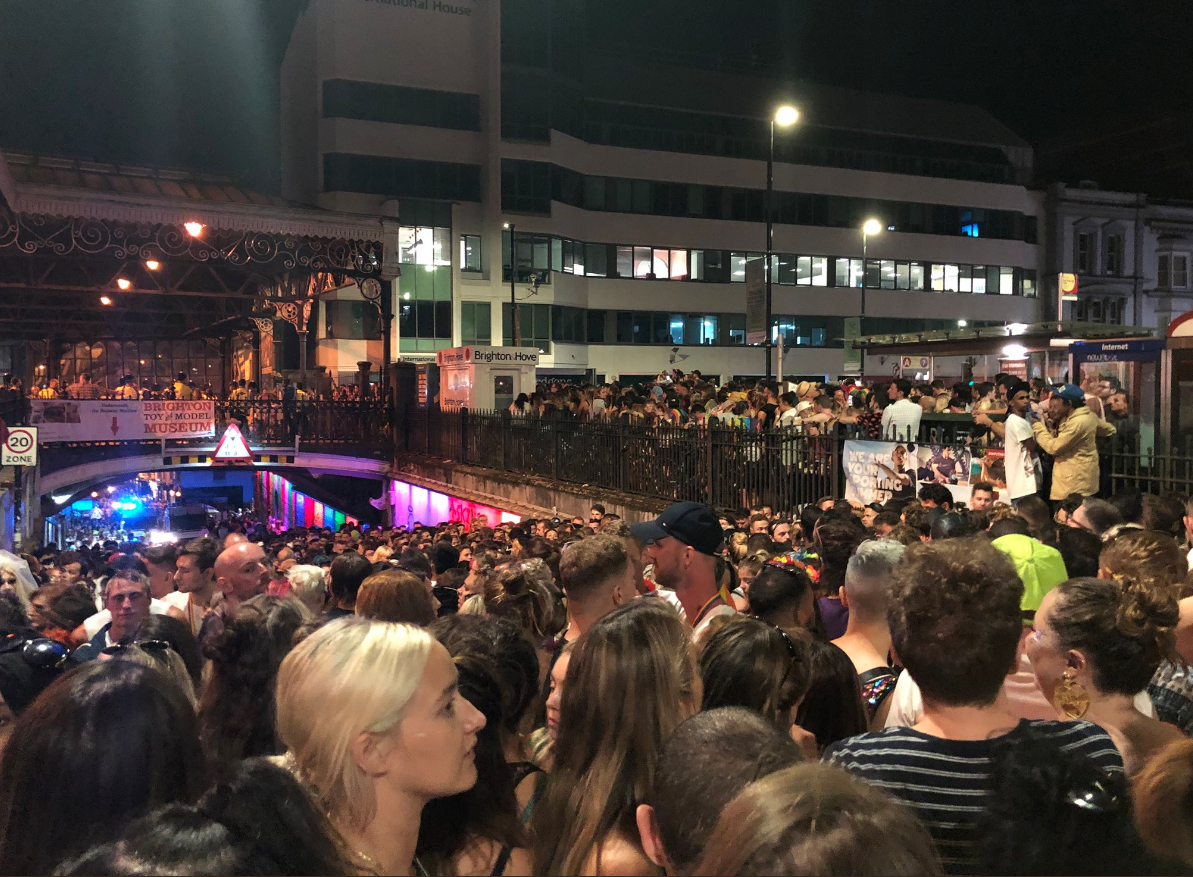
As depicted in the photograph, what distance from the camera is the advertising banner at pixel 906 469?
424 inches

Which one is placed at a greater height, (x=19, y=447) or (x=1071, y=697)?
(x=19, y=447)

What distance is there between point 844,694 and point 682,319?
153 ft

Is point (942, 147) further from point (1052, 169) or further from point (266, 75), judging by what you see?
point (266, 75)

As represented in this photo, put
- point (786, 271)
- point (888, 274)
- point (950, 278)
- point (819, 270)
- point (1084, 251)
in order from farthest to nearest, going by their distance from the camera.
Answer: point (950, 278) < point (1084, 251) < point (888, 274) < point (819, 270) < point (786, 271)

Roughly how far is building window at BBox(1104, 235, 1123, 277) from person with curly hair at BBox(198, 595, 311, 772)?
197 feet

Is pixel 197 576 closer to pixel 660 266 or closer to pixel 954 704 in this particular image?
pixel 954 704

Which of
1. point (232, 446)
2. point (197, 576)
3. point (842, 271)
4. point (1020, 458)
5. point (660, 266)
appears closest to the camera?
point (197, 576)

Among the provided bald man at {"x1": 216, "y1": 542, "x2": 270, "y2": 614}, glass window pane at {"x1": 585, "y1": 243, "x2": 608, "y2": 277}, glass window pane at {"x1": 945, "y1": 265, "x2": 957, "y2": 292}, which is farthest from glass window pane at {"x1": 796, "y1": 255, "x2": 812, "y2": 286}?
bald man at {"x1": 216, "y1": 542, "x2": 270, "y2": 614}

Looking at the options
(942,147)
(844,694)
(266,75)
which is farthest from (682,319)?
(844,694)

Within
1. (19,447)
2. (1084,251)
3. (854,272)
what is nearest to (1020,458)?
(19,447)

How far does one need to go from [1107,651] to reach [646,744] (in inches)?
59.7

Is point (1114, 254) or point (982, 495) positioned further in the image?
point (1114, 254)

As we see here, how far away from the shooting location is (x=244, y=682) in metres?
3.62

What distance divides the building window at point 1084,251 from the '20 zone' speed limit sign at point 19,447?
179 ft
